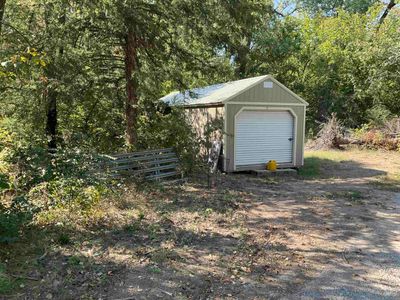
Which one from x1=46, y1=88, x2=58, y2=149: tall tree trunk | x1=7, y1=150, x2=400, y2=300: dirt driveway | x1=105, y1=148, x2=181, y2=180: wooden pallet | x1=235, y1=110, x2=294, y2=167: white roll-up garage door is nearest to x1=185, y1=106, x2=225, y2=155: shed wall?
x1=235, y1=110, x2=294, y2=167: white roll-up garage door

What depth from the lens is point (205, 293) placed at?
3494 mm

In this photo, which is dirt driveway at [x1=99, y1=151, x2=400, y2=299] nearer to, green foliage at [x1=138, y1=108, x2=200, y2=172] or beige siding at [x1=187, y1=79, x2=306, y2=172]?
green foliage at [x1=138, y1=108, x2=200, y2=172]

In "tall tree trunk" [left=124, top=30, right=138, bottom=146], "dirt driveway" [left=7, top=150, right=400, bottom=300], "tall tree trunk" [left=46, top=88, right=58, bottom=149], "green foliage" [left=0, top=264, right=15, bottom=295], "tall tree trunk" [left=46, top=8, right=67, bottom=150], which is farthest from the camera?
"tall tree trunk" [left=46, top=88, right=58, bottom=149]

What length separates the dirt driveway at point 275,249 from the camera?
11.8 ft

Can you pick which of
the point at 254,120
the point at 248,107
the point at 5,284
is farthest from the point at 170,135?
the point at 5,284

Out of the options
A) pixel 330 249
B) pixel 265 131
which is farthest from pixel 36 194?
pixel 265 131

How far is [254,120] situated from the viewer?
11297 mm

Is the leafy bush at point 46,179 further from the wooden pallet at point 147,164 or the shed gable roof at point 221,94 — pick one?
the shed gable roof at point 221,94

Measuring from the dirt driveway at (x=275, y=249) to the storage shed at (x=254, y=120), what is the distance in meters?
2.89

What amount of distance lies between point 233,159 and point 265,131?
1533 mm

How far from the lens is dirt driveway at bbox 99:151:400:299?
11.8 ft

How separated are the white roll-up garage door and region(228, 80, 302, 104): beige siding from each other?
1.34 ft

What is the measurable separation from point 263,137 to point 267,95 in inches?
53.1

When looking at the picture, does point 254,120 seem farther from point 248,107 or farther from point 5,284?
point 5,284
